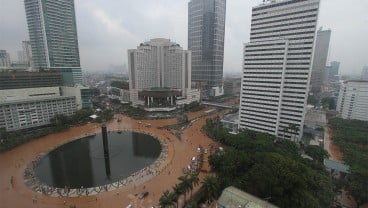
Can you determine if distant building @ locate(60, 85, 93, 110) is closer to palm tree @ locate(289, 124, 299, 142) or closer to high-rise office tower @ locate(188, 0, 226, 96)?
high-rise office tower @ locate(188, 0, 226, 96)

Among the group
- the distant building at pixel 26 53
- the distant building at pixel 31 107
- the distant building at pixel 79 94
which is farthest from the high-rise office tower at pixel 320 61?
the distant building at pixel 26 53

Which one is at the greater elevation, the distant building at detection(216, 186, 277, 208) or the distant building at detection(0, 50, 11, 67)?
the distant building at detection(0, 50, 11, 67)

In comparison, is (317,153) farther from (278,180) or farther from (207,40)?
(207,40)

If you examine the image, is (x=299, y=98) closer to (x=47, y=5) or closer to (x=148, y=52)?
(x=148, y=52)

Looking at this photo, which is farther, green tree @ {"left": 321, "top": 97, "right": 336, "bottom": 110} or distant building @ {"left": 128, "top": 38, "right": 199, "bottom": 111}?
green tree @ {"left": 321, "top": 97, "right": 336, "bottom": 110}

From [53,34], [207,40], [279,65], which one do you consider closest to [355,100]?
[279,65]

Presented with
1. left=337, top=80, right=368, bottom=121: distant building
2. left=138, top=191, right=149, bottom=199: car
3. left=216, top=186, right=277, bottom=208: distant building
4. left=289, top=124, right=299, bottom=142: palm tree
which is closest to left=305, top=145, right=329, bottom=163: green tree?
left=289, top=124, right=299, bottom=142: palm tree

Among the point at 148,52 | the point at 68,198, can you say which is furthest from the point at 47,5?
the point at 68,198
